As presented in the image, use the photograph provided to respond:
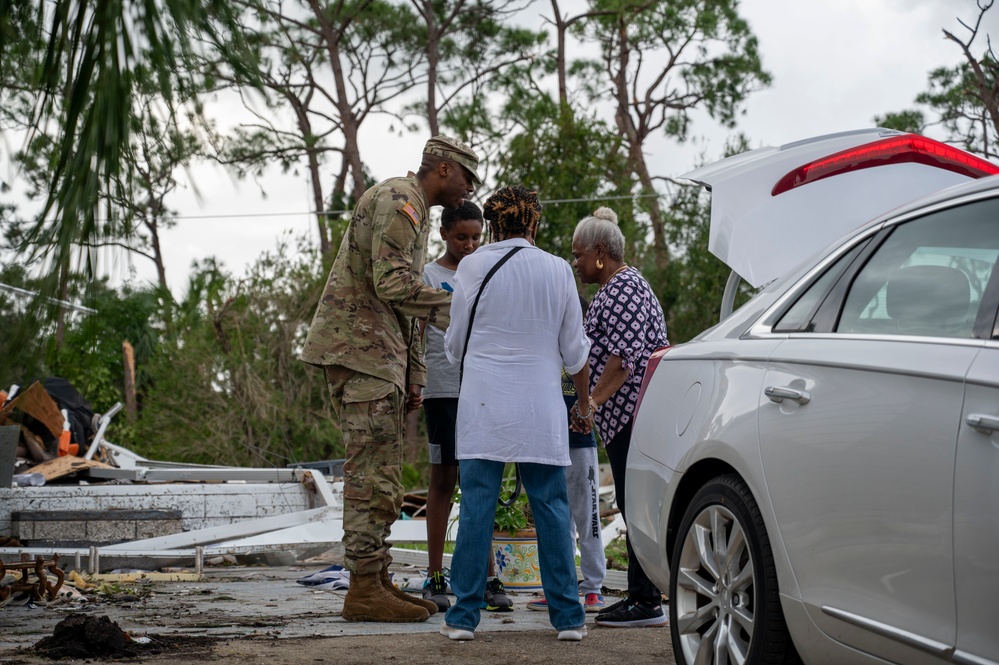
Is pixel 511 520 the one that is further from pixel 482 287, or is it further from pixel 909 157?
pixel 909 157

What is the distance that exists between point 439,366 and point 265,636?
6.02 ft

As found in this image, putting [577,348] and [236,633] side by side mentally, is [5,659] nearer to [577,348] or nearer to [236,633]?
[236,633]

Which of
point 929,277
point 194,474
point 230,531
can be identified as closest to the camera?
point 929,277

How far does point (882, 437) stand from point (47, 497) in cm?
757

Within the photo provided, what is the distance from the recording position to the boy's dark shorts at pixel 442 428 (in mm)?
6437

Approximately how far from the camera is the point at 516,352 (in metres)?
5.25

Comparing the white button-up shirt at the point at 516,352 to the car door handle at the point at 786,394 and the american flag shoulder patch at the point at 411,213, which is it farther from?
the car door handle at the point at 786,394

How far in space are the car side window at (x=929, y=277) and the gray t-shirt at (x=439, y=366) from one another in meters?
3.09

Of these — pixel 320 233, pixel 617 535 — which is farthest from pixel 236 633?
pixel 320 233

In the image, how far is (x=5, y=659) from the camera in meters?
4.57

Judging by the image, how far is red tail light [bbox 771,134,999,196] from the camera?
4809 millimetres

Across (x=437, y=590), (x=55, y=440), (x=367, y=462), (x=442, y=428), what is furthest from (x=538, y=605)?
(x=55, y=440)

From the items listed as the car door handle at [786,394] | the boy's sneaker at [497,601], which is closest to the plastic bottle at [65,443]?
the boy's sneaker at [497,601]

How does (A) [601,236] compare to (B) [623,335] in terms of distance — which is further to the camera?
(A) [601,236]
